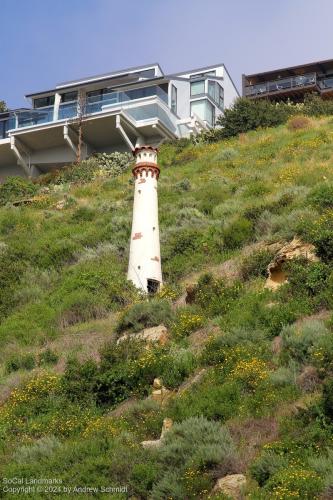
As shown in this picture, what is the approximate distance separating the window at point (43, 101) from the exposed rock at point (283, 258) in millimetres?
Result: 31825

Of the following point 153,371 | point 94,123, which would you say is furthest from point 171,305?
point 94,123

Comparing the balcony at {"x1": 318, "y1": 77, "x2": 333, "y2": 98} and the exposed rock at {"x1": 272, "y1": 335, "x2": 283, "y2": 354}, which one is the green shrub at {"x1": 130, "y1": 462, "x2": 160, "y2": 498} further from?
the balcony at {"x1": 318, "y1": 77, "x2": 333, "y2": 98}

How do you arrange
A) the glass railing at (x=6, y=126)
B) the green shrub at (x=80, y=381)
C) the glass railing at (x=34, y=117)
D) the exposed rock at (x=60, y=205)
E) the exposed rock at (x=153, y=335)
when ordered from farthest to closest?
the glass railing at (x=6, y=126) < the glass railing at (x=34, y=117) < the exposed rock at (x=60, y=205) < the exposed rock at (x=153, y=335) < the green shrub at (x=80, y=381)

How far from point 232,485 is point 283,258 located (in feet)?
29.2

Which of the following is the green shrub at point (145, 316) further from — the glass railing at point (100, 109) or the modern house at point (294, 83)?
the modern house at point (294, 83)

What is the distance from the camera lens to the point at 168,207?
33.1 meters

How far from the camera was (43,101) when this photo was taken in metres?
50.5

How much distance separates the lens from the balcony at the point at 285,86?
52688mm

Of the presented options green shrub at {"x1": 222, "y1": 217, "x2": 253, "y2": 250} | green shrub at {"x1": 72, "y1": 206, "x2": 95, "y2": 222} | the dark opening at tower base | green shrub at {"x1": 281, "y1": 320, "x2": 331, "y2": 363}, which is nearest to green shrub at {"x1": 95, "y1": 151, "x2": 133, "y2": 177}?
green shrub at {"x1": 72, "y1": 206, "x2": 95, "y2": 222}

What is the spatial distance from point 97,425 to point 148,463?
2.29 m

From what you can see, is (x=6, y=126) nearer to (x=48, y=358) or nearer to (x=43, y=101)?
(x=43, y=101)

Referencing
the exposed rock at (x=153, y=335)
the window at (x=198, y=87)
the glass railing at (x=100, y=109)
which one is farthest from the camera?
the window at (x=198, y=87)

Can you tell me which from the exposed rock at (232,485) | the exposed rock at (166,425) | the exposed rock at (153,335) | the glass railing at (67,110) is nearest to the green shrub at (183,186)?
the glass railing at (67,110)

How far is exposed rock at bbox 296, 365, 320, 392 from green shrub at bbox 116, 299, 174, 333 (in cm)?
542
